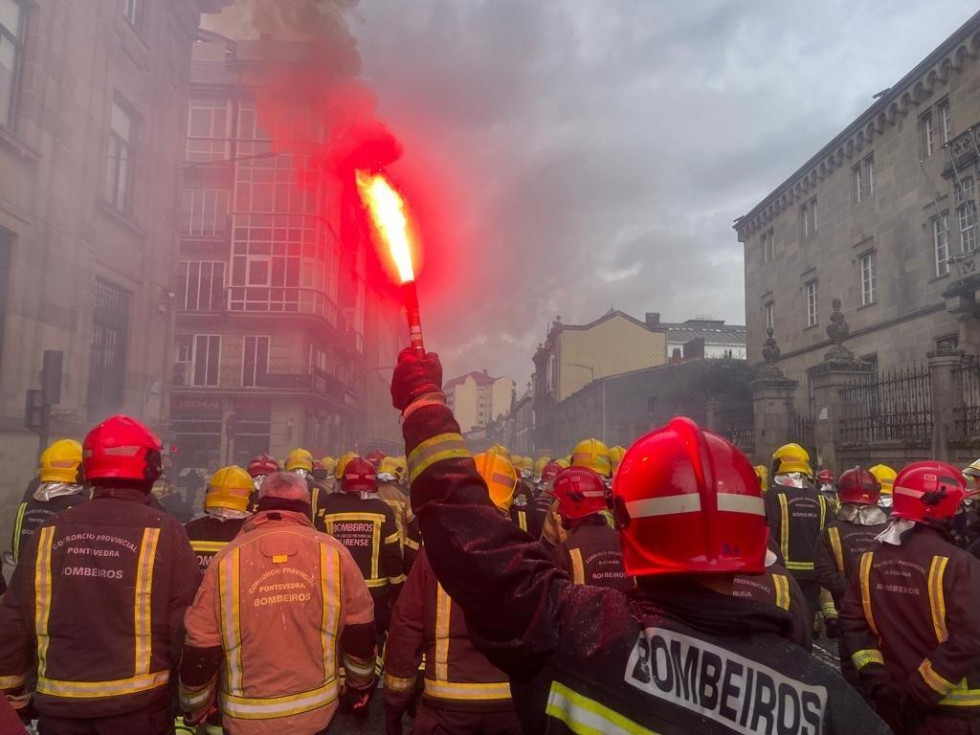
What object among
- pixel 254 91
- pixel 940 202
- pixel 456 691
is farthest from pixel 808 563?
pixel 254 91

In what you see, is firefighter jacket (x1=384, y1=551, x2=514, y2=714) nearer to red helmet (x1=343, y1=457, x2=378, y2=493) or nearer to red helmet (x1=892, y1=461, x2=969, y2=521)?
red helmet (x1=892, y1=461, x2=969, y2=521)

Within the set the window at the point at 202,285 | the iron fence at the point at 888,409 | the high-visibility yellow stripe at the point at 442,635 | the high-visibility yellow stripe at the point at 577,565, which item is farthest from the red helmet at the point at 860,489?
the window at the point at 202,285

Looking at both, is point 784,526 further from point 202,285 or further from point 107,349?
point 202,285

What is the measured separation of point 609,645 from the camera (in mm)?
1533

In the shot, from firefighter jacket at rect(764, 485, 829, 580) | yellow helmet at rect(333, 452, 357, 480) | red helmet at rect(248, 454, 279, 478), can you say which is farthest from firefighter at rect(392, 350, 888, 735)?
red helmet at rect(248, 454, 279, 478)

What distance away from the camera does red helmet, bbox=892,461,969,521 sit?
13.3 feet

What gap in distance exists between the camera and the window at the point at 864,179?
82.1 ft

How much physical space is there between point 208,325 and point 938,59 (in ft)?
103

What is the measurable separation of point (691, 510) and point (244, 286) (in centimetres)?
3611

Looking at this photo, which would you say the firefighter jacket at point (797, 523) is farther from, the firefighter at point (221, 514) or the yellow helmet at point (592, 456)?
the firefighter at point (221, 514)

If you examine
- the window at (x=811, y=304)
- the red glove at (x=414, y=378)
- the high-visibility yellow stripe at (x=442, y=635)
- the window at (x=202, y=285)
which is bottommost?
the high-visibility yellow stripe at (x=442, y=635)

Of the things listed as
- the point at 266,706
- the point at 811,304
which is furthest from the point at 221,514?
the point at 811,304

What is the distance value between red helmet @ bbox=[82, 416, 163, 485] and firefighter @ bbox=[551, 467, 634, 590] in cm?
242

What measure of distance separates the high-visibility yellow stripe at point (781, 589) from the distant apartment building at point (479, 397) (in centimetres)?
12483
